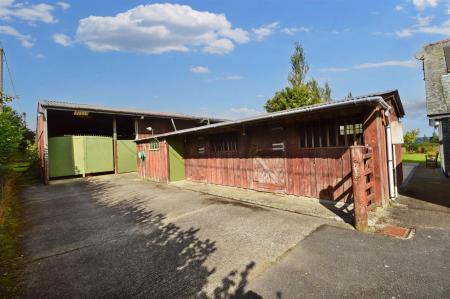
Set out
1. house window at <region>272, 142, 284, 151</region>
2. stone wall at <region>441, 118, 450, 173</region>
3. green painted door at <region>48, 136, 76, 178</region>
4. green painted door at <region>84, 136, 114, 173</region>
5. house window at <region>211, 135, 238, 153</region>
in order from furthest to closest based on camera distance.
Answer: green painted door at <region>84, 136, 114, 173</region>, green painted door at <region>48, 136, 76, 178</region>, stone wall at <region>441, 118, 450, 173</region>, house window at <region>211, 135, 238, 153</region>, house window at <region>272, 142, 284, 151</region>

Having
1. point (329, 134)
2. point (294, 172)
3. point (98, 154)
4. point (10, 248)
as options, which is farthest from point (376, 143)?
point (98, 154)

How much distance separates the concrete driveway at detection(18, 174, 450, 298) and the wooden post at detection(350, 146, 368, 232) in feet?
0.94

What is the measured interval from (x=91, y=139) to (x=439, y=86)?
59.5 ft

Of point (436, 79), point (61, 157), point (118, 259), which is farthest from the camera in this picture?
point (61, 157)

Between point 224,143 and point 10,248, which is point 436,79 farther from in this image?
point 10,248

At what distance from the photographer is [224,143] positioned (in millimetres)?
10023

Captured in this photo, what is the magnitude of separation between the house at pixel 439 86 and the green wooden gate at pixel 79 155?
1688 cm

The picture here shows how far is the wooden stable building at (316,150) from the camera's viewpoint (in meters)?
5.87

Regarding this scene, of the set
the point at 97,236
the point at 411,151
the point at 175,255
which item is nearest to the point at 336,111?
the point at 175,255

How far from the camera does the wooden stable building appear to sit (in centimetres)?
587

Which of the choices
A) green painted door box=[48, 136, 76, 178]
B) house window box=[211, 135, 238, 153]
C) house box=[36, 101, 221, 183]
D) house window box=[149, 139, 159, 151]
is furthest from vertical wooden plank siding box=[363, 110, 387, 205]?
green painted door box=[48, 136, 76, 178]

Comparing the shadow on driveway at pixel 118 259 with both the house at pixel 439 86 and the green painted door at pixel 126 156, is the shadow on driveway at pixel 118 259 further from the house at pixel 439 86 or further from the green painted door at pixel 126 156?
the green painted door at pixel 126 156

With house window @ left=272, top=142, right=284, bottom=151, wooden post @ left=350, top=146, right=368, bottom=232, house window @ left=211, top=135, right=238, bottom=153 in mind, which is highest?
house window @ left=211, top=135, right=238, bottom=153

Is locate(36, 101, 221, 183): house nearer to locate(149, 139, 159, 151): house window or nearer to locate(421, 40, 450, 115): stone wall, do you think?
locate(149, 139, 159, 151): house window
